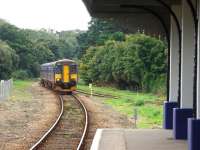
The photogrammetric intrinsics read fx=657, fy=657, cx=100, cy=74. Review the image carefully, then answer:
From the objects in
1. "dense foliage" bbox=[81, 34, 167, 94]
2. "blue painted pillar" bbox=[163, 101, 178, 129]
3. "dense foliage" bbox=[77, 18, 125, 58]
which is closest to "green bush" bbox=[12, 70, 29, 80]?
"dense foliage" bbox=[77, 18, 125, 58]

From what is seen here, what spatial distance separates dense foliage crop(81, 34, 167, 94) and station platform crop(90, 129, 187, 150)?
1399 inches

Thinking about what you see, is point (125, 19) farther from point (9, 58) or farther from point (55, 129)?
point (9, 58)

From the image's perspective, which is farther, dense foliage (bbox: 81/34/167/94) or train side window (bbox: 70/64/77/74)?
dense foliage (bbox: 81/34/167/94)

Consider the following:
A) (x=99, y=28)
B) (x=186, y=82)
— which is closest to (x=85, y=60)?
(x=99, y=28)

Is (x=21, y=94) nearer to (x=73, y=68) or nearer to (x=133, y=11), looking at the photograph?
(x=73, y=68)

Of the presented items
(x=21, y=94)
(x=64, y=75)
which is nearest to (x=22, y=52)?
(x=64, y=75)

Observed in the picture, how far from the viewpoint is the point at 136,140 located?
1561 cm

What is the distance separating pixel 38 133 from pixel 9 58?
192 ft

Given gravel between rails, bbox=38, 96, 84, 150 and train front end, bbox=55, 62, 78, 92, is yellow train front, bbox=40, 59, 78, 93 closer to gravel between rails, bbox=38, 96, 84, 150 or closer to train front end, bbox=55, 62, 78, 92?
train front end, bbox=55, 62, 78, 92

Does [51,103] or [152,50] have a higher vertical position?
[152,50]

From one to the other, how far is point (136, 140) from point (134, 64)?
41.3 metres

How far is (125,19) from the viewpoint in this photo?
70.4ft

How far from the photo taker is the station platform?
46.2 ft

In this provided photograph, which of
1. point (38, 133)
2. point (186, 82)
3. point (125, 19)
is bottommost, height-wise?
point (38, 133)
